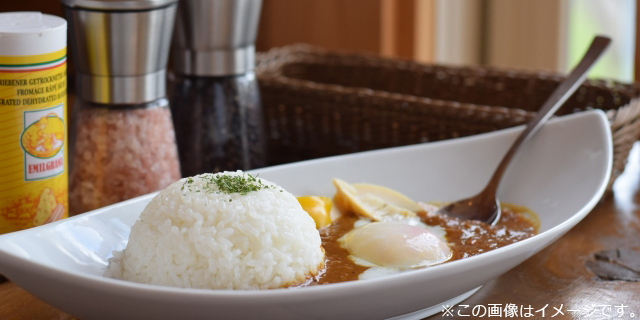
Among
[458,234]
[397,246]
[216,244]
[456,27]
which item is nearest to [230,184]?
[216,244]

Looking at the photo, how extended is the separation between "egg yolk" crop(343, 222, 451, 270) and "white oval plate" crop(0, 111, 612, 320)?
0.36 feet

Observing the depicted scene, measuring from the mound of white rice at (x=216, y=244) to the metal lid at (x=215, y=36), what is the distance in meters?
0.45

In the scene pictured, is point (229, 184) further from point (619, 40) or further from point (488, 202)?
point (619, 40)

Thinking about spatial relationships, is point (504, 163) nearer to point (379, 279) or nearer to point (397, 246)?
point (397, 246)

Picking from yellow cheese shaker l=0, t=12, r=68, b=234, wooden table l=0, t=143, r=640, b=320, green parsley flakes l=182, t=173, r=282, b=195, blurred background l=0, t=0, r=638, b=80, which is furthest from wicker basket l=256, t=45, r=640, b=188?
blurred background l=0, t=0, r=638, b=80

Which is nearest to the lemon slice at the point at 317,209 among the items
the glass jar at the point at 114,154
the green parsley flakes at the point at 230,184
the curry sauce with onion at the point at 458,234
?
the curry sauce with onion at the point at 458,234

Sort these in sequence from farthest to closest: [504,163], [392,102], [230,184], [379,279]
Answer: [392,102]
[504,163]
[230,184]
[379,279]

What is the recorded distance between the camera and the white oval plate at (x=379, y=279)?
0.68 meters

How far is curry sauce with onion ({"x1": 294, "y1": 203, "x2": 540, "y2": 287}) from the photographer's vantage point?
2.96 ft

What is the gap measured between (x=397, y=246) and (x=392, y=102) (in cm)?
54

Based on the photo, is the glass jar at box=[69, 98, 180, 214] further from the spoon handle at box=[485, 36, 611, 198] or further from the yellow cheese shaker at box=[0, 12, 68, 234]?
the spoon handle at box=[485, 36, 611, 198]

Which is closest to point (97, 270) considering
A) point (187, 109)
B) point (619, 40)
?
point (187, 109)

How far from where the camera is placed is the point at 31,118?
925mm

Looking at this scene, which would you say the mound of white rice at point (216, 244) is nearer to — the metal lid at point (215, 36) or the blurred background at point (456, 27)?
the metal lid at point (215, 36)
